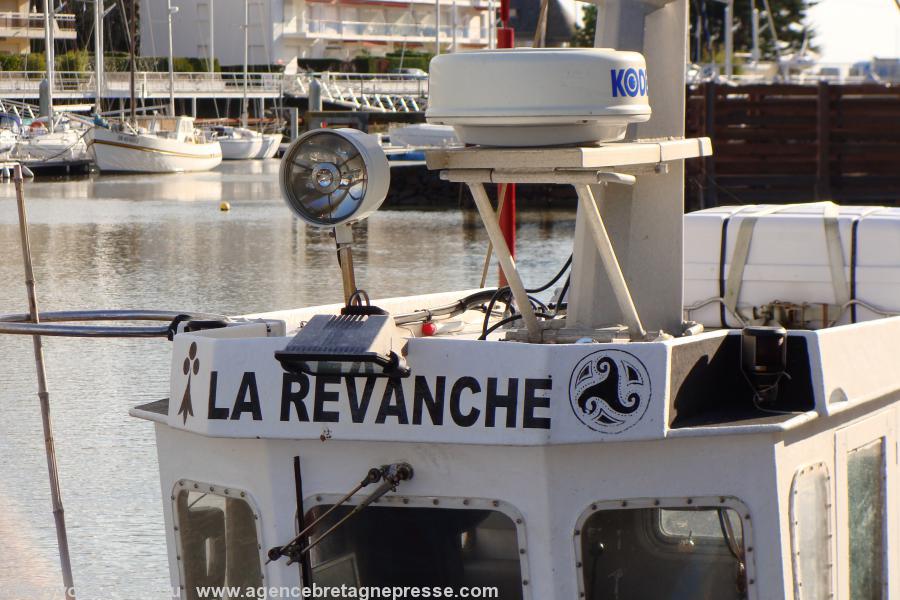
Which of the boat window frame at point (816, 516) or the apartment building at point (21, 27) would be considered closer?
the boat window frame at point (816, 516)

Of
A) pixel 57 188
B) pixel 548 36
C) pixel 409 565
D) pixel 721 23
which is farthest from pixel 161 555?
pixel 721 23

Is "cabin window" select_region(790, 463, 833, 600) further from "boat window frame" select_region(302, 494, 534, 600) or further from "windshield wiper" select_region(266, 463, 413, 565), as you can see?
"windshield wiper" select_region(266, 463, 413, 565)

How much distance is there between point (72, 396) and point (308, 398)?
391 inches

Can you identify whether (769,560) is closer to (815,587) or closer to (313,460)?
(815,587)

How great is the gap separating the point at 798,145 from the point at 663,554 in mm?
32956

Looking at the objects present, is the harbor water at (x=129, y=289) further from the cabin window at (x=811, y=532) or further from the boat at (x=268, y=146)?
the boat at (x=268, y=146)

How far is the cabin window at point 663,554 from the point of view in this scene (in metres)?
4.51

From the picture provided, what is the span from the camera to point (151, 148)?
178 feet

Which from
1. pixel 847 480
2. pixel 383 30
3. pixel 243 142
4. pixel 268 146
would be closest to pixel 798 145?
pixel 847 480

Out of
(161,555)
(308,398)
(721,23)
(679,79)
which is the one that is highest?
(721,23)

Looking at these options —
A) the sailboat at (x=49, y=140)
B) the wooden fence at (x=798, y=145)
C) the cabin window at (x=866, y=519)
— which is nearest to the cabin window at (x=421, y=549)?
the cabin window at (x=866, y=519)

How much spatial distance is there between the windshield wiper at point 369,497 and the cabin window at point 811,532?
1.29 meters

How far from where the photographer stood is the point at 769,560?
4.50m

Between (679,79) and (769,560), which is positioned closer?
(769,560)
